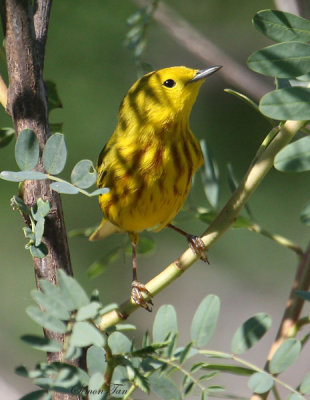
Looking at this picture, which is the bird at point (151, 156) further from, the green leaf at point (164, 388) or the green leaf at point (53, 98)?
the green leaf at point (164, 388)

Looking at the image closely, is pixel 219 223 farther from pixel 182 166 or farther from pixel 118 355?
pixel 182 166

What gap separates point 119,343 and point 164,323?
0.50ft

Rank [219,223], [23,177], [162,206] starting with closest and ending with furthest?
[23,177] → [219,223] → [162,206]

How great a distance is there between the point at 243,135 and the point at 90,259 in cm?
119

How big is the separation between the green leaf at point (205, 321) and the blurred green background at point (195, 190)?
175 cm

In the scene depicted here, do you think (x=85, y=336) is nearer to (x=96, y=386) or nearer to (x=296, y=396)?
(x=96, y=386)

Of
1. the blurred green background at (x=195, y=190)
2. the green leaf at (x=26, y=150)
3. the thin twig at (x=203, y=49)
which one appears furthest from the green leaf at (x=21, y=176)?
the blurred green background at (x=195, y=190)

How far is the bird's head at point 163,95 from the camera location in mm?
2014

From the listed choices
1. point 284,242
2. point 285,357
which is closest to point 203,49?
point 284,242

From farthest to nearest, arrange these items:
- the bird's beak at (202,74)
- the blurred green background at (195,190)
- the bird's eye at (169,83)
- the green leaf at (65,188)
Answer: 1. the blurred green background at (195,190)
2. the bird's eye at (169,83)
3. the bird's beak at (202,74)
4. the green leaf at (65,188)

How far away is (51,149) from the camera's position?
111 cm

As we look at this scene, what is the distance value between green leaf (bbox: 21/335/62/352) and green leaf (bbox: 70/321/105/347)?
6 centimetres

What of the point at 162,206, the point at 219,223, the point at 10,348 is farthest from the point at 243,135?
the point at 219,223

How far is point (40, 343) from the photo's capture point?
89 cm
